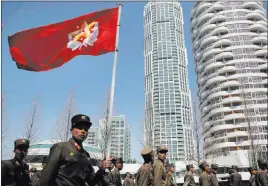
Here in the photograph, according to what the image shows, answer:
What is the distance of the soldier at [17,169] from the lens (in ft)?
13.4

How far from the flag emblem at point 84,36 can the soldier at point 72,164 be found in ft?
9.54

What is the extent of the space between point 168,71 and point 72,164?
14499 cm

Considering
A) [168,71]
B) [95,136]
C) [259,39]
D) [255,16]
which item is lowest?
[95,136]

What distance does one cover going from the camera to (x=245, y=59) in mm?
64062

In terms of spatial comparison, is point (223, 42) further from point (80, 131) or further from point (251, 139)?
point (80, 131)

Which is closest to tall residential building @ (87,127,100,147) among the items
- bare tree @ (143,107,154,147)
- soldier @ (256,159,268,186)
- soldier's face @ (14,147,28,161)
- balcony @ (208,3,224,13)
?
bare tree @ (143,107,154,147)

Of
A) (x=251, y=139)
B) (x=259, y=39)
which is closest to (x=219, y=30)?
(x=259, y=39)

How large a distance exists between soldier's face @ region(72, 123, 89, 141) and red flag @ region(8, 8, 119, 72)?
2.71m

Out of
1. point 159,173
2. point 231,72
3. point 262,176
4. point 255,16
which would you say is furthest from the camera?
point 255,16

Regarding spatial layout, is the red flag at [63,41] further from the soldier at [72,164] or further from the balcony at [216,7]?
the balcony at [216,7]

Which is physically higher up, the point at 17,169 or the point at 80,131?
the point at 80,131

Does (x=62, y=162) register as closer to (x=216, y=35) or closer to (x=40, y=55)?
(x=40, y=55)

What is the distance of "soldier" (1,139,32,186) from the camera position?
13.4 feet

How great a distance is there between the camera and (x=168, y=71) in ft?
480
